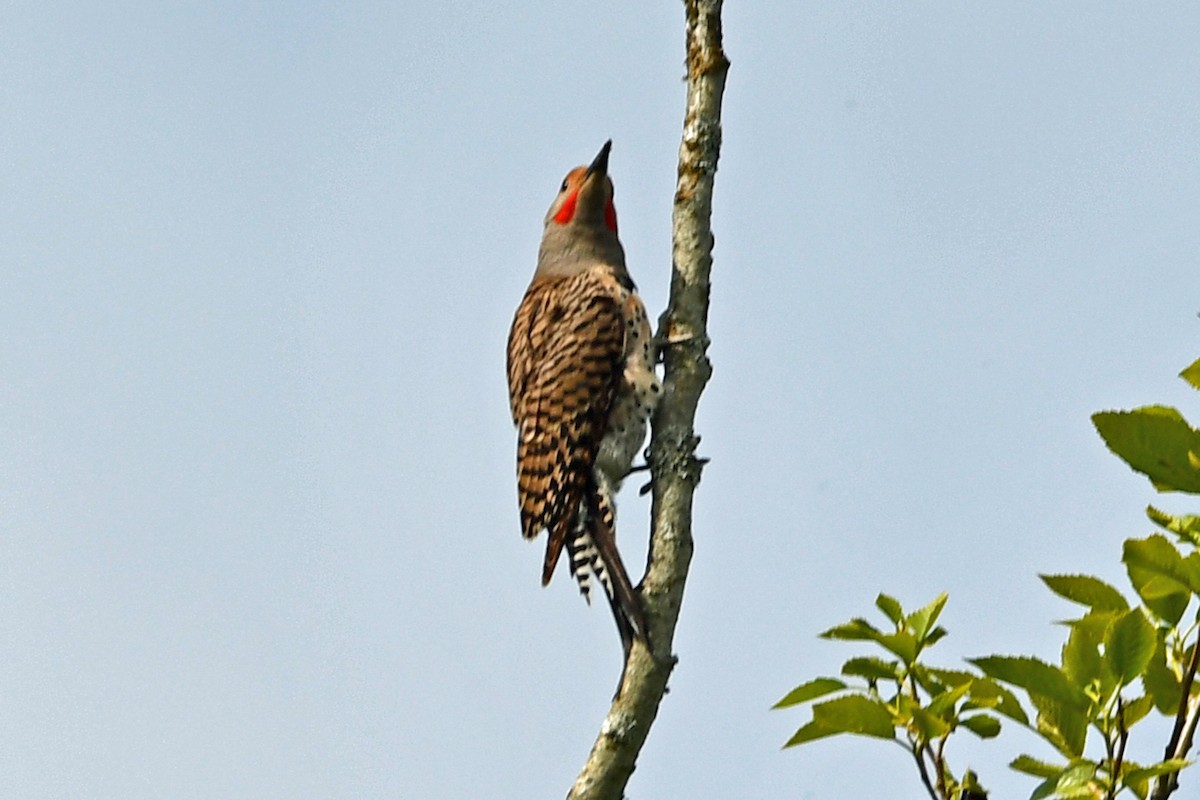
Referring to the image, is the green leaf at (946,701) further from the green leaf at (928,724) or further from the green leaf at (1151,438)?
the green leaf at (1151,438)

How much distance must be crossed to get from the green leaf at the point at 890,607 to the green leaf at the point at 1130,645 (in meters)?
0.70

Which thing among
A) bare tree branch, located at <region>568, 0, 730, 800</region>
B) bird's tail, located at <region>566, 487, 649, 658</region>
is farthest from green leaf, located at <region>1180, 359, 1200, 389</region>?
bird's tail, located at <region>566, 487, 649, 658</region>

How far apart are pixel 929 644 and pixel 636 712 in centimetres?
130

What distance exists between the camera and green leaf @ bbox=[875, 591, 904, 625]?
3.56 m

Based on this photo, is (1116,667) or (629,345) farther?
(629,345)

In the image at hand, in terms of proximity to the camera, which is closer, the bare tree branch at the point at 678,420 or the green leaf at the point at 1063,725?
the green leaf at the point at 1063,725

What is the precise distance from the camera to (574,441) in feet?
23.1

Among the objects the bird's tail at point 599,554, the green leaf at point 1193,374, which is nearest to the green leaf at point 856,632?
the green leaf at point 1193,374

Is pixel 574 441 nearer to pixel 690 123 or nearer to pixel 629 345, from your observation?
pixel 629 345

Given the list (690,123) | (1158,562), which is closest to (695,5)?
(690,123)

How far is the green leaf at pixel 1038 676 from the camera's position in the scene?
2.99 meters

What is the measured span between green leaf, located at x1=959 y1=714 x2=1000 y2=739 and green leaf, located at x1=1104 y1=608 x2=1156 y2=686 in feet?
1.33

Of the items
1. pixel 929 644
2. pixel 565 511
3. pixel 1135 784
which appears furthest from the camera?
pixel 565 511

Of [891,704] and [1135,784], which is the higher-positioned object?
[891,704]
